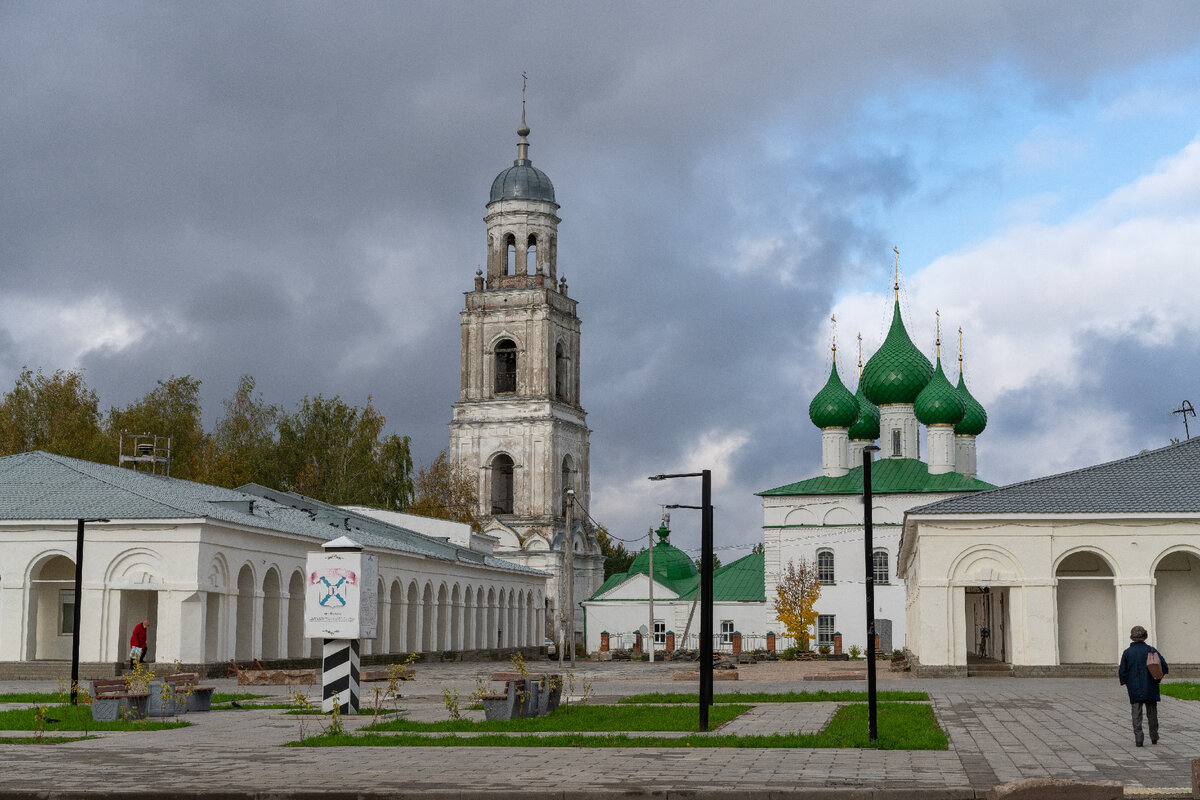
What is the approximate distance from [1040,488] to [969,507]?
235 centimetres

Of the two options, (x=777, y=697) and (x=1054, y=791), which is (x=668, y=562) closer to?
(x=777, y=697)

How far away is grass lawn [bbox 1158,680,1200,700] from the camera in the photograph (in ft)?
80.6

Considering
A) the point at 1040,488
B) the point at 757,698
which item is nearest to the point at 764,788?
the point at 757,698

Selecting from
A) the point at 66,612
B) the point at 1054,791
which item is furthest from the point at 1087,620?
the point at 1054,791

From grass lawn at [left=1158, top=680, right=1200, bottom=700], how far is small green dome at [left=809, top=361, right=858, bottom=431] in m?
40.3

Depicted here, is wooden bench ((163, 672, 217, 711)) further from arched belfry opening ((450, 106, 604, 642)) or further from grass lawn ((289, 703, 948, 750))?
arched belfry opening ((450, 106, 604, 642))

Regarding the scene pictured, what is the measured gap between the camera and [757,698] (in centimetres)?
2586

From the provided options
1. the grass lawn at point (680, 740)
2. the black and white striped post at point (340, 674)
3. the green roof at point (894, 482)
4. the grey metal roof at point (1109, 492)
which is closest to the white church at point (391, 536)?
the green roof at point (894, 482)

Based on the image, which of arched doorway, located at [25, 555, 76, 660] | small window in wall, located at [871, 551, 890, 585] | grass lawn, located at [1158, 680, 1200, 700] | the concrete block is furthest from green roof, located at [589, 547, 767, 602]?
the concrete block

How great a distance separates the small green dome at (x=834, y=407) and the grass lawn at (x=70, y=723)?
1996 inches

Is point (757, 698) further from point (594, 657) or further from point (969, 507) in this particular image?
point (594, 657)

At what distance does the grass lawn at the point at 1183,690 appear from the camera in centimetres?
2456

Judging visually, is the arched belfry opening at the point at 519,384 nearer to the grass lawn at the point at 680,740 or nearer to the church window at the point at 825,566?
the church window at the point at 825,566

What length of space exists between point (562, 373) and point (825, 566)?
79.0 feet
